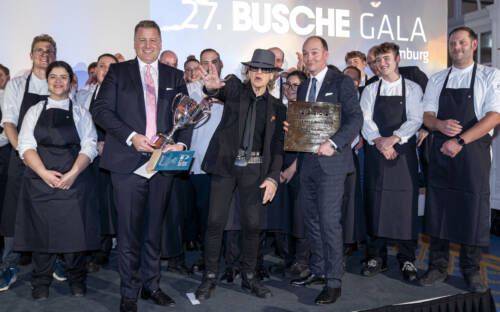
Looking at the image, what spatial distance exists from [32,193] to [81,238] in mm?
514

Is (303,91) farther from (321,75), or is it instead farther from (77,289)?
(77,289)

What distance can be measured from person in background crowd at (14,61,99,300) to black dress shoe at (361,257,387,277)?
7.80 ft

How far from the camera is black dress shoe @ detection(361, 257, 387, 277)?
13.3 feet

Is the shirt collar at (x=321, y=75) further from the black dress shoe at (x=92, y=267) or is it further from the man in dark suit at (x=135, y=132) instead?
the black dress shoe at (x=92, y=267)

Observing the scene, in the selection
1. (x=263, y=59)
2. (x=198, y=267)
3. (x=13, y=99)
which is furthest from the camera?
(x=198, y=267)

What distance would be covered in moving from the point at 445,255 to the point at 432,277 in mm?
235

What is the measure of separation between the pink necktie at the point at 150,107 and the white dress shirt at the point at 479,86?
2354mm

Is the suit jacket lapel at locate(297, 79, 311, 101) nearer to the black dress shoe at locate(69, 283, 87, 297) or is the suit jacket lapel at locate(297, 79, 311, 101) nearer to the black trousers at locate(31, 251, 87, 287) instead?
the black trousers at locate(31, 251, 87, 287)

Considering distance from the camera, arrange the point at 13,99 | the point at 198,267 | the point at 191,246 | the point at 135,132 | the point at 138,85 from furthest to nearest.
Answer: the point at 191,246, the point at 198,267, the point at 13,99, the point at 138,85, the point at 135,132

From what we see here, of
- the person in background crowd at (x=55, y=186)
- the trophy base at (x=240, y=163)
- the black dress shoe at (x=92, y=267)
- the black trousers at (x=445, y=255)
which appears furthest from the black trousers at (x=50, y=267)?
the black trousers at (x=445, y=255)

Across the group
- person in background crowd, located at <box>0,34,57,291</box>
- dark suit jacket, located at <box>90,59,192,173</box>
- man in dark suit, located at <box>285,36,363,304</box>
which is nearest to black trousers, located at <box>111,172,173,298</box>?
dark suit jacket, located at <box>90,59,192,173</box>

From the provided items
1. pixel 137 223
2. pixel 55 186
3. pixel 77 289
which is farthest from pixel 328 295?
pixel 55 186

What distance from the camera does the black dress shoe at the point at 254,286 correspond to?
11.4 ft

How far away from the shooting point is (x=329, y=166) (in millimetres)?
3338
